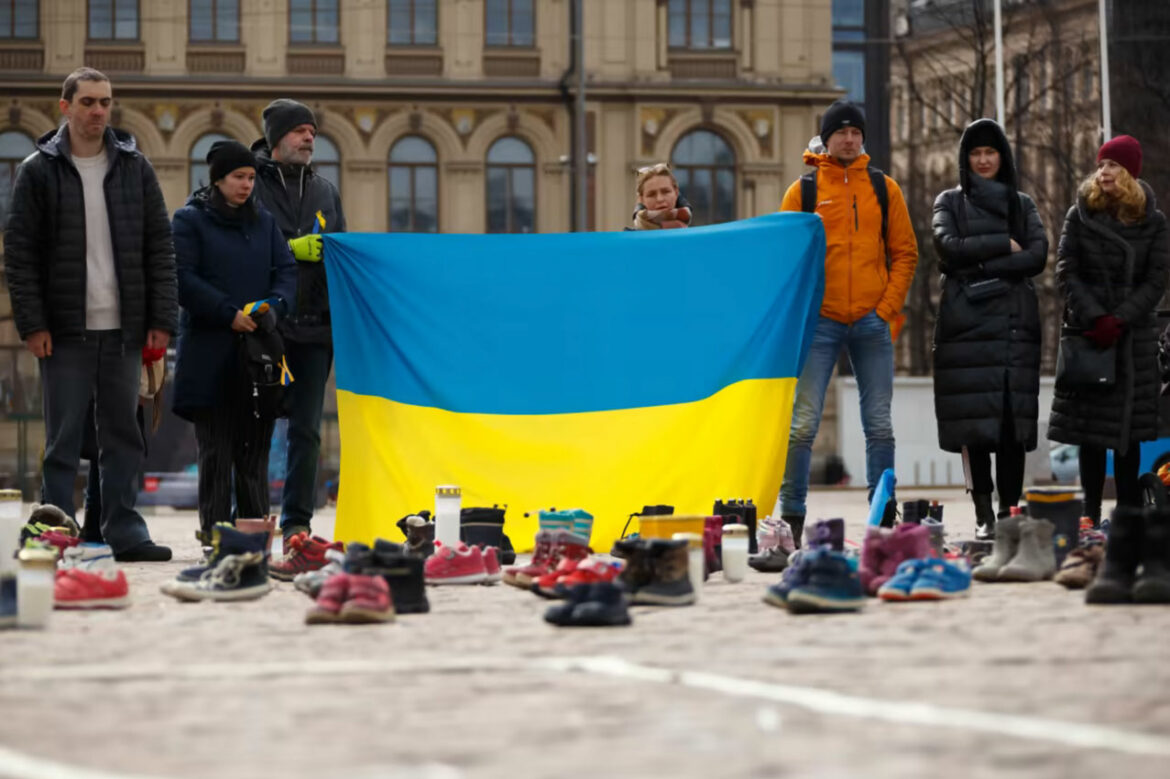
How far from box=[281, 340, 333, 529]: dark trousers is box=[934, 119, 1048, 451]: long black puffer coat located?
277cm

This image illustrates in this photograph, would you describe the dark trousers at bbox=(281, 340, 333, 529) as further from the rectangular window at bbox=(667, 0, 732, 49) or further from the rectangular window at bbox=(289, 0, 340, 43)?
the rectangular window at bbox=(667, 0, 732, 49)

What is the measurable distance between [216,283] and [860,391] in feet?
9.56

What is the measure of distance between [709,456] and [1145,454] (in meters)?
6.32

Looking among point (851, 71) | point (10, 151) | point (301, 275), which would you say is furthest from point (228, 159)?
point (851, 71)

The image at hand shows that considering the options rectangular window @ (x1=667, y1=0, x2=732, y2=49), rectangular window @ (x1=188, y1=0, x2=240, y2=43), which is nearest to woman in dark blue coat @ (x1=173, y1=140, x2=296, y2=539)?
rectangular window @ (x1=188, y1=0, x2=240, y2=43)

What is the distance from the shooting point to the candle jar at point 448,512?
8.98 meters

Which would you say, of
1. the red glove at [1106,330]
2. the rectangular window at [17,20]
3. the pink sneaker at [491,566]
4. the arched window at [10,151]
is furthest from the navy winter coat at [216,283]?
the rectangular window at [17,20]

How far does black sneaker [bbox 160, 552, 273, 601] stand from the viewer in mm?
7094

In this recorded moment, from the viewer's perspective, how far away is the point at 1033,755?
145 inches

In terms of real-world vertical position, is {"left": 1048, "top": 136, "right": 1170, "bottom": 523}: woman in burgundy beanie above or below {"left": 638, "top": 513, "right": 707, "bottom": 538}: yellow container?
above

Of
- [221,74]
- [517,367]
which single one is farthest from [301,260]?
[221,74]

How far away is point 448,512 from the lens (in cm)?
900

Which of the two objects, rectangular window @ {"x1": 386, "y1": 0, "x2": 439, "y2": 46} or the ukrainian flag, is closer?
the ukrainian flag

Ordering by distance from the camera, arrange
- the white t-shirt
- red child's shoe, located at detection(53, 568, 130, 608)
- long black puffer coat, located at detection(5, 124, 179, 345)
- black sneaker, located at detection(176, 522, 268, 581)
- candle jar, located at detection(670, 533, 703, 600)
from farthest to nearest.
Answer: the white t-shirt
long black puffer coat, located at detection(5, 124, 179, 345)
black sneaker, located at detection(176, 522, 268, 581)
candle jar, located at detection(670, 533, 703, 600)
red child's shoe, located at detection(53, 568, 130, 608)
